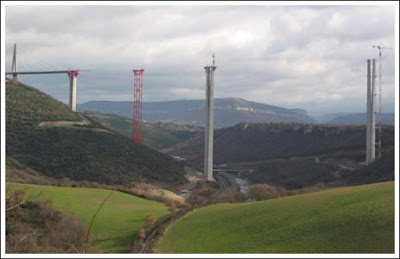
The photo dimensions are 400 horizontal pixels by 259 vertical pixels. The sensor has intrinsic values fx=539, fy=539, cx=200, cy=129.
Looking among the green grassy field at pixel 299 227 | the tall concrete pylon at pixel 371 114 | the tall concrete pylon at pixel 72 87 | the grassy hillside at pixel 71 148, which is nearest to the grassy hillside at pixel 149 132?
the tall concrete pylon at pixel 72 87

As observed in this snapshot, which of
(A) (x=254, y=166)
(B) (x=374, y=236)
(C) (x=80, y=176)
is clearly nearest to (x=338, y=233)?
(B) (x=374, y=236)

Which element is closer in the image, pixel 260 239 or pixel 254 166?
pixel 260 239

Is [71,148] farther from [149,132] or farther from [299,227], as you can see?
[149,132]

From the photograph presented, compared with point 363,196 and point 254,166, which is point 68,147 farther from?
point 363,196

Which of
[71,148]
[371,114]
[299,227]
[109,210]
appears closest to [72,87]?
[71,148]

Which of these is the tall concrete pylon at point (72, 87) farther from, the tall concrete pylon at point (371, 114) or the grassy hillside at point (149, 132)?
the tall concrete pylon at point (371, 114)

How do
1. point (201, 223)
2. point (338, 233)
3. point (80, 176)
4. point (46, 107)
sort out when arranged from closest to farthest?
point (338, 233) → point (201, 223) → point (80, 176) → point (46, 107)
